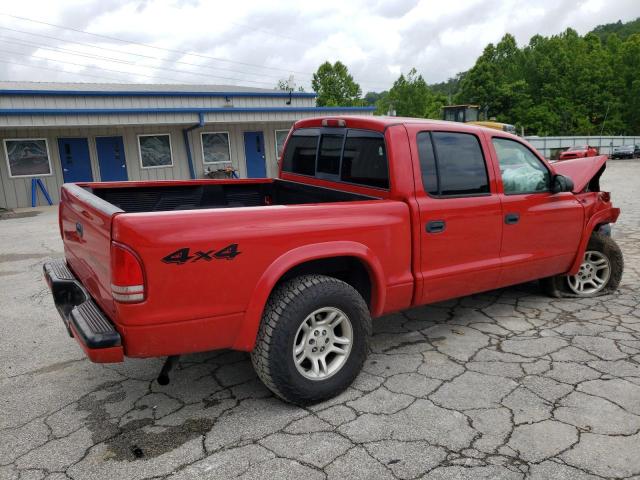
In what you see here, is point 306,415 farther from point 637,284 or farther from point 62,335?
point 637,284

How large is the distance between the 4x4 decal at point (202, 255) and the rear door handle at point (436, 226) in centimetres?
→ 147

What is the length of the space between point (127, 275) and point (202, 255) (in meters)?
0.37

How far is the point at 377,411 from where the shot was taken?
294 centimetres

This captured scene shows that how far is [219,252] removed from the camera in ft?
8.38

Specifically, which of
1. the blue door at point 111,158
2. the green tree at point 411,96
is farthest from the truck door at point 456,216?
the green tree at point 411,96

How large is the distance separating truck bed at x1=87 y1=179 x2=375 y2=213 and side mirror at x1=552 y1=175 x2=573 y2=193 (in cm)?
188

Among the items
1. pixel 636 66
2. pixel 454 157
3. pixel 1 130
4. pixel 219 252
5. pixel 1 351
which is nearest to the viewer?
pixel 219 252

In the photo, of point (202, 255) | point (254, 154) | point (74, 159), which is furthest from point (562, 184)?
point (254, 154)

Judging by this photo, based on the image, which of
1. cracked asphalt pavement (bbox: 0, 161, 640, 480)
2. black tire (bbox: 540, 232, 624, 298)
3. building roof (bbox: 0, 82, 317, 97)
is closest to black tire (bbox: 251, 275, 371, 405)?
cracked asphalt pavement (bbox: 0, 161, 640, 480)

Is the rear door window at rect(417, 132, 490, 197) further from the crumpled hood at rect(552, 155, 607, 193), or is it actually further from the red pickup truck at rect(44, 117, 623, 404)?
the crumpled hood at rect(552, 155, 607, 193)

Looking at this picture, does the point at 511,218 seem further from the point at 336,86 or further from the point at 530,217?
the point at 336,86

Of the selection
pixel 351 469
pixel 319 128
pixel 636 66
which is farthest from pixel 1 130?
pixel 636 66

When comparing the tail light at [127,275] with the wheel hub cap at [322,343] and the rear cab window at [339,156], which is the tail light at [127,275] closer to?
the wheel hub cap at [322,343]

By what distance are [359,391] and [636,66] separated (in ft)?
200
